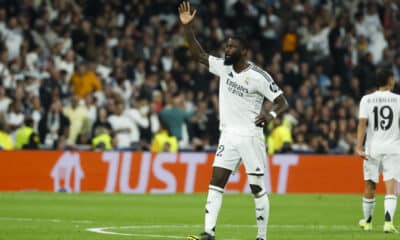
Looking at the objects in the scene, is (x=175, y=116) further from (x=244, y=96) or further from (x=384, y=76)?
(x=244, y=96)

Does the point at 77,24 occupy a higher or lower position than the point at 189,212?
higher

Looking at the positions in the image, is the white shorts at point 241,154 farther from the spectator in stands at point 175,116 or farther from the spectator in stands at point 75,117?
the spectator in stands at point 175,116

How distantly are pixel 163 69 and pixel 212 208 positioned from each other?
61.1 ft

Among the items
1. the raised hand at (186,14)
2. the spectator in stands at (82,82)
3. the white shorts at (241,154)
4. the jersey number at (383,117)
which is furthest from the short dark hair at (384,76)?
the spectator in stands at (82,82)

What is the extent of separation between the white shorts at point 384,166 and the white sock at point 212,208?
4259 millimetres

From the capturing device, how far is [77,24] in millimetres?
31000

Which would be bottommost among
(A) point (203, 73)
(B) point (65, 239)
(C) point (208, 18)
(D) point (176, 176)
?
(B) point (65, 239)

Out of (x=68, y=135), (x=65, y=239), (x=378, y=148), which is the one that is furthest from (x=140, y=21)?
(x=65, y=239)

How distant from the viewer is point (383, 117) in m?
17.0

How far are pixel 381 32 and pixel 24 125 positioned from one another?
13.9 meters

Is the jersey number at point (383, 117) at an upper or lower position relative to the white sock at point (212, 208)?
upper

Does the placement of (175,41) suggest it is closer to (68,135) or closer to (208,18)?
(208,18)

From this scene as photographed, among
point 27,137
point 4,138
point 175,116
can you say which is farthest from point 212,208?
point 175,116

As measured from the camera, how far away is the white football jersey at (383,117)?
16.9m
